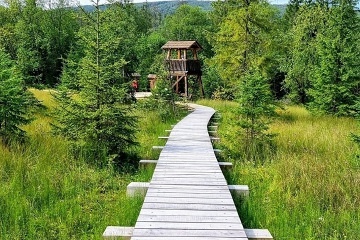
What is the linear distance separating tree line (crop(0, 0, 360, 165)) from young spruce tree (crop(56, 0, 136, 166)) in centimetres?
2

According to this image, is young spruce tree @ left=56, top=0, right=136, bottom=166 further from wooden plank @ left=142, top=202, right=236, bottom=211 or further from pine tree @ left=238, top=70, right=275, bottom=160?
pine tree @ left=238, top=70, right=275, bottom=160

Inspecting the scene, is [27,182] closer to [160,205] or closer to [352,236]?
[160,205]

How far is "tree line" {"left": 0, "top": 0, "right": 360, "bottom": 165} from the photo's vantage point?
8.01 m

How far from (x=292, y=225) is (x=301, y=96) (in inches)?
1083

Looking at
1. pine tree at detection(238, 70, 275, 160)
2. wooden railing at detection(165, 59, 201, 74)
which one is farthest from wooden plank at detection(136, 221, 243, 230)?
wooden railing at detection(165, 59, 201, 74)

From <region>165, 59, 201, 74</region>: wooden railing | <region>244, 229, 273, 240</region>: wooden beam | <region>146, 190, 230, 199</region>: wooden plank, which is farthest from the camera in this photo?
<region>165, 59, 201, 74</region>: wooden railing

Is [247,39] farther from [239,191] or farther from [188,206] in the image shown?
[188,206]

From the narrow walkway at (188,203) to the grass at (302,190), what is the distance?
544 mm

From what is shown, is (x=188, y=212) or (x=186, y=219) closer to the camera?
(x=186, y=219)

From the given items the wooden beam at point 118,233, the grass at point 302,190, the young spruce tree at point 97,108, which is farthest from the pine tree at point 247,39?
the wooden beam at point 118,233

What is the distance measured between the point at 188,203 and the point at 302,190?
7.32ft

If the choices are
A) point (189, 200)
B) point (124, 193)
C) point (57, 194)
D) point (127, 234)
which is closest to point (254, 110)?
point (124, 193)

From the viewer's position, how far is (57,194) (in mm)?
6203

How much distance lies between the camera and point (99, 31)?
8188 mm
